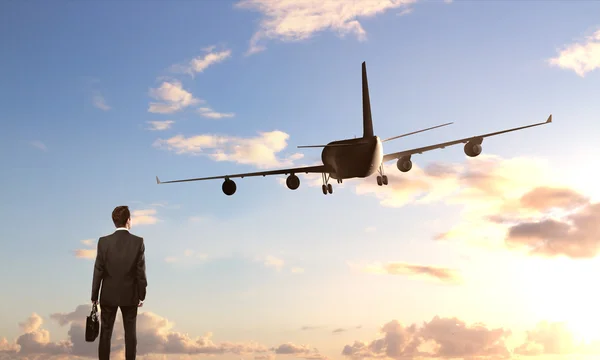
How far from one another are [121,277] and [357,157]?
41.4 metres

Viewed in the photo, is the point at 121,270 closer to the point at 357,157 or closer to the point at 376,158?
the point at 357,157

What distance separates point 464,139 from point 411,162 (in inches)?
226

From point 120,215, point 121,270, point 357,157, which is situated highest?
point 357,157

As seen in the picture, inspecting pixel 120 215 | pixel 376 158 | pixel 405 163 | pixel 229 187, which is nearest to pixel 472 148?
pixel 405 163

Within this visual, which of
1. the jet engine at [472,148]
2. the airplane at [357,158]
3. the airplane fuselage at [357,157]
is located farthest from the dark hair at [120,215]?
the jet engine at [472,148]

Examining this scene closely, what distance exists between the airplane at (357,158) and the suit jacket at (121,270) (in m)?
35.1

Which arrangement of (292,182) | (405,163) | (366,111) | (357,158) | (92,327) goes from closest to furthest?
(92,327) < (357,158) < (405,163) < (292,182) < (366,111)

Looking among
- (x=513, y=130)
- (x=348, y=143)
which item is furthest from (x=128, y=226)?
(x=513, y=130)

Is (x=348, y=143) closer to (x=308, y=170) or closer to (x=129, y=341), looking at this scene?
(x=308, y=170)

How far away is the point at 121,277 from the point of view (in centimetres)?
1889

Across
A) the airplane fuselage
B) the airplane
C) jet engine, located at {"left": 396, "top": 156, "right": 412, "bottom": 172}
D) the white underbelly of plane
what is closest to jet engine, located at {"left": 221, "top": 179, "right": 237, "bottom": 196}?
the airplane

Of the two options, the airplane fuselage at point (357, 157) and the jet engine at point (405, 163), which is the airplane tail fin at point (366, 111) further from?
the airplane fuselage at point (357, 157)

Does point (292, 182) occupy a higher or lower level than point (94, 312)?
higher

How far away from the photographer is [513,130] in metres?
63.1
